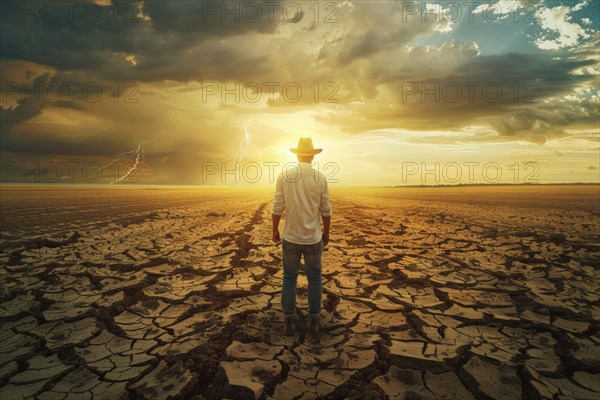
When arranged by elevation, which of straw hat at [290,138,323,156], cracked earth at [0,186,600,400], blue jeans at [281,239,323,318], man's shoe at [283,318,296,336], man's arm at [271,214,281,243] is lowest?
cracked earth at [0,186,600,400]

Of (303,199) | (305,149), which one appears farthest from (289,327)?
(305,149)

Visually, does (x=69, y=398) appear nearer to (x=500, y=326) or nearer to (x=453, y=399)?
(x=453, y=399)

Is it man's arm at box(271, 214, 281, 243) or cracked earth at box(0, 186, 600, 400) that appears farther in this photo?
man's arm at box(271, 214, 281, 243)

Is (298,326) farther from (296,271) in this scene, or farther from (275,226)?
(275,226)

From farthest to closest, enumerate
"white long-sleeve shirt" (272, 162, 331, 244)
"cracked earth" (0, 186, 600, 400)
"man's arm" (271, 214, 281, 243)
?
"man's arm" (271, 214, 281, 243) < "white long-sleeve shirt" (272, 162, 331, 244) < "cracked earth" (0, 186, 600, 400)

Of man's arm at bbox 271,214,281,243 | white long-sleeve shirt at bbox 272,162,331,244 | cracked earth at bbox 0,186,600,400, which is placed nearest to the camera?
cracked earth at bbox 0,186,600,400

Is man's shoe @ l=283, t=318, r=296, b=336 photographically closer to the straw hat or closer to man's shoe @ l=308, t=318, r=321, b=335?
man's shoe @ l=308, t=318, r=321, b=335

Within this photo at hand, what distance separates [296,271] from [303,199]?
64 centimetres

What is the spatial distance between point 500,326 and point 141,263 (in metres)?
4.93

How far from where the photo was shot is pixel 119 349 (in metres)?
2.70

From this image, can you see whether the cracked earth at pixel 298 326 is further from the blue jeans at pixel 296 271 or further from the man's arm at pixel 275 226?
the man's arm at pixel 275 226

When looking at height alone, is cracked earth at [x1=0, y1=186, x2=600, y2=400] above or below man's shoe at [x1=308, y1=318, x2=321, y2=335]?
below

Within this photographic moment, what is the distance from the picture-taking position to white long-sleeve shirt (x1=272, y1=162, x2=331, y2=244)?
2.77m

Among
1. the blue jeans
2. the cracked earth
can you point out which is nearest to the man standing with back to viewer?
the blue jeans
